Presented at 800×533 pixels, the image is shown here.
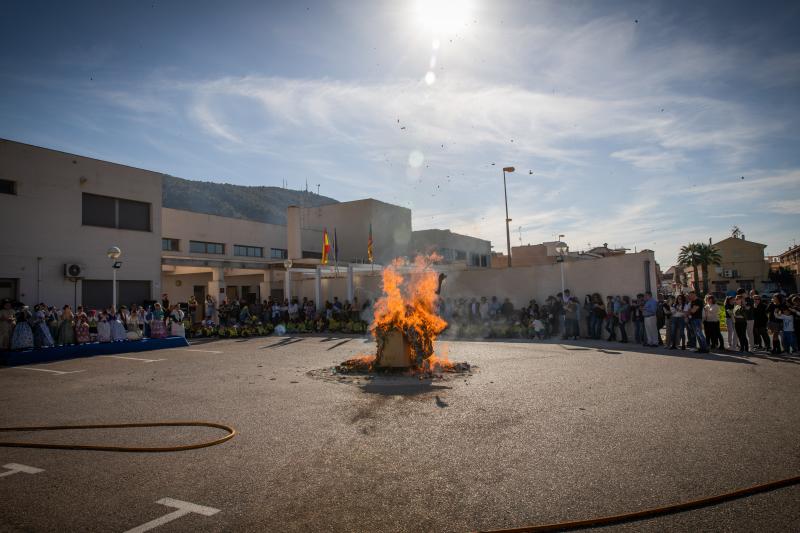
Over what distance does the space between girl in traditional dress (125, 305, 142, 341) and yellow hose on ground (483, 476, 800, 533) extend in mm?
17140

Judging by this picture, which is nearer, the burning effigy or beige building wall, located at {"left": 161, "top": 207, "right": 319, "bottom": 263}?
the burning effigy

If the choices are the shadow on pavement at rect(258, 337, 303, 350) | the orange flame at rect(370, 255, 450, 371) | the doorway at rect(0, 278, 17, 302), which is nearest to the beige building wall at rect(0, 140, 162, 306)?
the doorway at rect(0, 278, 17, 302)

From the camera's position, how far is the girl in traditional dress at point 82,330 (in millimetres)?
15539

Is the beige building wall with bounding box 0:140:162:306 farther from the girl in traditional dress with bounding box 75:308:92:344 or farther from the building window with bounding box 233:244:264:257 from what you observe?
the building window with bounding box 233:244:264:257

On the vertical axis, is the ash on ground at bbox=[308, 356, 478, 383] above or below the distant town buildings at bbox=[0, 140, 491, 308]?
below

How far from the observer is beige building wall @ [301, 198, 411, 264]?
132 ft

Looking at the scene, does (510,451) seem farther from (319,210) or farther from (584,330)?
(319,210)

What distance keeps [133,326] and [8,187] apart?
330 inches

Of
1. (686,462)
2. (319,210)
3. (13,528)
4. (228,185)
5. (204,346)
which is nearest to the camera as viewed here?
(13,528)

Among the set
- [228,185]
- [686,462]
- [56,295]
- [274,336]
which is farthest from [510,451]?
[228,185]

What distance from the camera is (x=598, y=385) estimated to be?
8.70 metres

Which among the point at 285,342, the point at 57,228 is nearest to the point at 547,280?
the point at 285,342

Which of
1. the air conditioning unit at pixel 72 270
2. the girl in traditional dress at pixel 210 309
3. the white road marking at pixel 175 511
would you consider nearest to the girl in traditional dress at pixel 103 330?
the air conditioning unit at pixel 72 270

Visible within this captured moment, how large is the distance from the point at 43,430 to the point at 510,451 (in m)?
6.49
